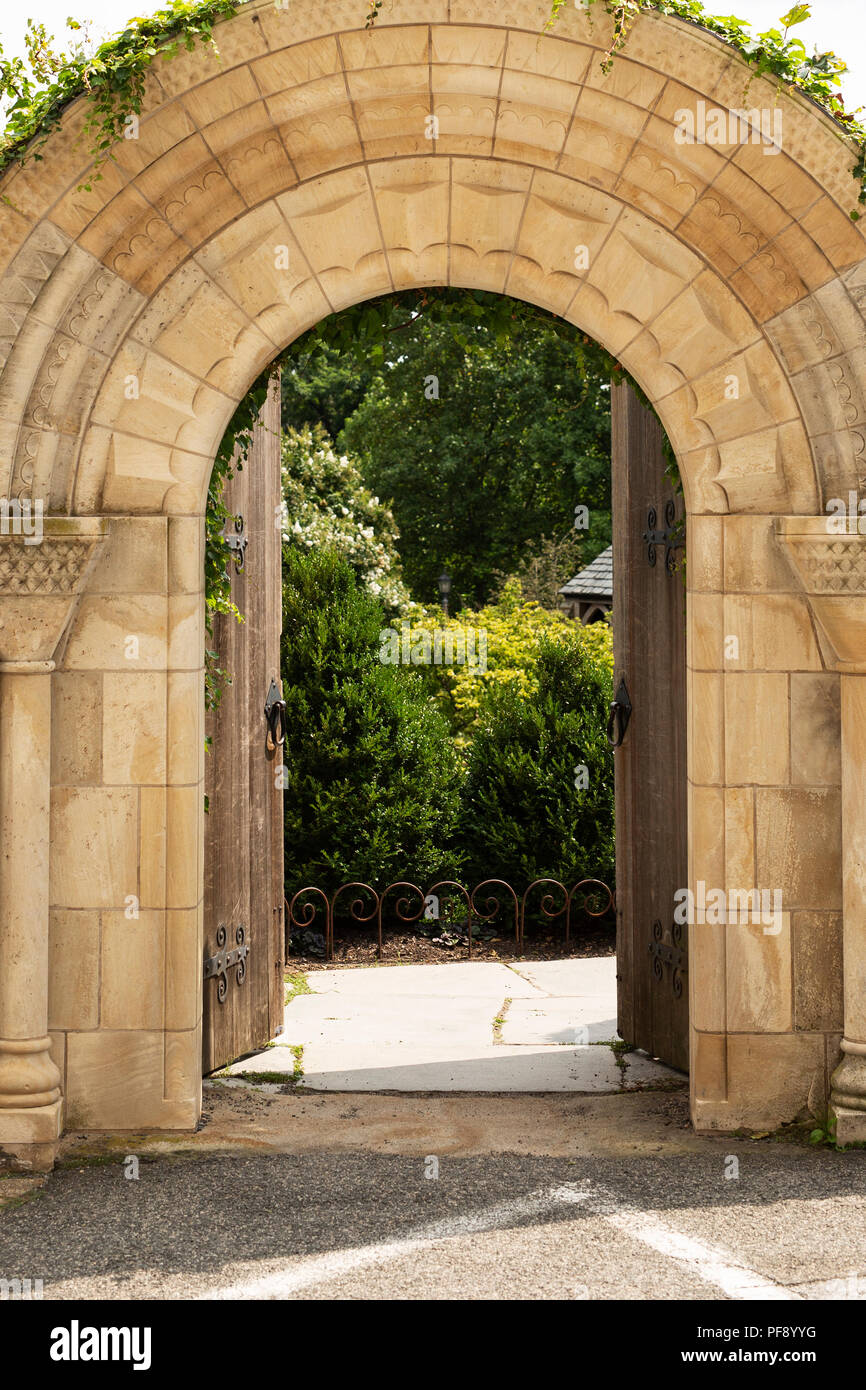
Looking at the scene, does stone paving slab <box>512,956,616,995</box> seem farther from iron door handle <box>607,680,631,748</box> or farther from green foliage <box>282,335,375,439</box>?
green foliage <box>282,335,375,439</box>

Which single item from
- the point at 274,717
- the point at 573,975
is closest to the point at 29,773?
the point at 274,717

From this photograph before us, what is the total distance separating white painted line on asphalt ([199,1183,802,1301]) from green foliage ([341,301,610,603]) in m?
21.2

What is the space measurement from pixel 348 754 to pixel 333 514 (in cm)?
366

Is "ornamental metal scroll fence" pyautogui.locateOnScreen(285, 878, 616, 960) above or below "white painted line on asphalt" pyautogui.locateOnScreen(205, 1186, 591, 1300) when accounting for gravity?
above

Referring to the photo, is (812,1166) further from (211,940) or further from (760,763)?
(211,940)

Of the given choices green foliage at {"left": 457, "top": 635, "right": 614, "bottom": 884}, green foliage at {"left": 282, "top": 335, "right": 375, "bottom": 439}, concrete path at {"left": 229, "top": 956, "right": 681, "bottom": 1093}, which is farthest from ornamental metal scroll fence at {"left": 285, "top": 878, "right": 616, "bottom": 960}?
green foliage at {"left": 282, "top": 335, "right": 375, "bottom": 439}

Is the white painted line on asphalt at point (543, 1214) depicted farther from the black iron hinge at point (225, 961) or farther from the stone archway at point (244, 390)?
the black iron hinge at point (225, 961)

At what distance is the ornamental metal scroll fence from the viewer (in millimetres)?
8680

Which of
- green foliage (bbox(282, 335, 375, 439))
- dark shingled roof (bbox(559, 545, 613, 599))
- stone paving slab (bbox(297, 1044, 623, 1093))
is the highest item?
green foliage (bbox(282, 335, 375, 439))

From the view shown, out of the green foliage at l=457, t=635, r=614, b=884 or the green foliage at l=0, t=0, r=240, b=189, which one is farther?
the green foliage at l=457, t=635, r=614, b=884

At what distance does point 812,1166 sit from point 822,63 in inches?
150

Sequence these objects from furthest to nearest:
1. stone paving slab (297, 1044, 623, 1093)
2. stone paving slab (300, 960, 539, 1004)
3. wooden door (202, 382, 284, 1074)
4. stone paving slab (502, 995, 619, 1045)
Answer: stone paving slab (300, 960, 539, 1004), stone paving slab (502, 995, 619, 1045), wooden door (202, 382, 284, 1074), stone paving slab (297, 1044, 623, 1093)

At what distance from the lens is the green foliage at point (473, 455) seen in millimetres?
24734

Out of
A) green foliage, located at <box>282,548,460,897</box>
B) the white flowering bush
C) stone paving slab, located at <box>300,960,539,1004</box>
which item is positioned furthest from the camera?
the white flowering bush
